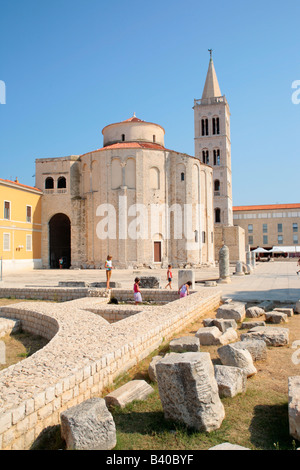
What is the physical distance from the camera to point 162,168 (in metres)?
33.9

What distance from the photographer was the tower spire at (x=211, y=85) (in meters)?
54.0

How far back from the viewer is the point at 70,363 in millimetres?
4281

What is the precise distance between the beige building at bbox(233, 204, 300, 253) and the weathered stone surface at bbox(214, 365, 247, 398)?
2627 inches

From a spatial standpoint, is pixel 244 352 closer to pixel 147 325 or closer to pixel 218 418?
pixel 218 418

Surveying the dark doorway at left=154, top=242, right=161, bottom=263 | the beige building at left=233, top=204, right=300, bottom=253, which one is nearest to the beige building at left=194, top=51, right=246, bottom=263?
the beige building at left=233, top=204, right=300, bottom=253

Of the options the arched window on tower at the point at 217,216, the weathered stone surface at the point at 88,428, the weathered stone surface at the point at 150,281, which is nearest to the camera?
the weathered stone surface at the point at 88,428

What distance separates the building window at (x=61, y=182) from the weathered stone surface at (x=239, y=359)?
107ft

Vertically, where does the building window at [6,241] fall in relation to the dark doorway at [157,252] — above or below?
above

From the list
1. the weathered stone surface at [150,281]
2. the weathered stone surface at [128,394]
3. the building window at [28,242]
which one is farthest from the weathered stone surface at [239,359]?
the building window at [28,242]

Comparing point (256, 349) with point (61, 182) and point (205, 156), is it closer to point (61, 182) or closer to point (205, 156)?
point (61, 182)

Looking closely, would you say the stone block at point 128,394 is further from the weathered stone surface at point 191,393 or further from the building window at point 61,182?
the building window at point 61,182

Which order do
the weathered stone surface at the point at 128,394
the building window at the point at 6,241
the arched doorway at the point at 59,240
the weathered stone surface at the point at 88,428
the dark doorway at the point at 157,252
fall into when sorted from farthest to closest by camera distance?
the arched doorway at the point at 59,240
the dark doorway at the point at 157,252
the building window at the point at 6,241
the weathered stone surface at the point at 128,394
the weathered stone surface at the point at 88,428

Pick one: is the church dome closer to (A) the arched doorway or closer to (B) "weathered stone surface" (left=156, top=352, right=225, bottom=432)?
(A) the arched doorway
